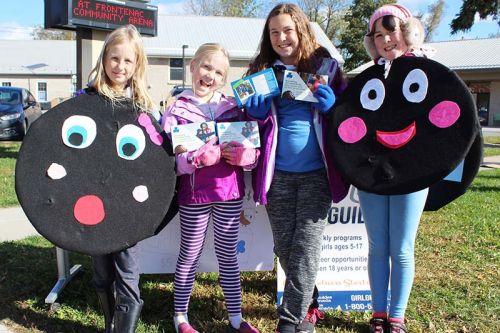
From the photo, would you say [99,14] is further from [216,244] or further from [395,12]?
[395,12]

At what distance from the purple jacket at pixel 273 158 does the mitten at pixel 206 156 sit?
0.26 m

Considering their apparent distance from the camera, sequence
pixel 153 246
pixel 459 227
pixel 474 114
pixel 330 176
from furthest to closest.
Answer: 1. pixel 459 227
2. pixel 153 246
3. pixel 330 176
4. pixel 474 114

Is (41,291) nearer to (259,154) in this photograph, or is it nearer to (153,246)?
(153,246)

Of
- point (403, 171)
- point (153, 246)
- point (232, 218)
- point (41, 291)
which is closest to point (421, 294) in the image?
point (403, 171)

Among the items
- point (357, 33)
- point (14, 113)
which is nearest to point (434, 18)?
point (357, 33)

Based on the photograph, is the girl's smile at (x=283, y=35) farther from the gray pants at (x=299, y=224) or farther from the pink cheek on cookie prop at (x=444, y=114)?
the pink cheek on cookie prop at (x=444, y=114)

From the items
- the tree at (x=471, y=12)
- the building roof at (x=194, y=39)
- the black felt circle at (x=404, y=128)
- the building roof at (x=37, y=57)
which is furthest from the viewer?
the building roof at (x=37, y=57)

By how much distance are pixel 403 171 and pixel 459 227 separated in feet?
11.4

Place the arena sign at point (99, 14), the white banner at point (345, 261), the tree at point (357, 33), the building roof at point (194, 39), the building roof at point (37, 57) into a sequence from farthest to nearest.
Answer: the building roof at point (37, 57)
the tree at point (357, 33)
the building roof at point (194, 39)
the arena sign at point (99, 14)
the white banner at point (345, 261)

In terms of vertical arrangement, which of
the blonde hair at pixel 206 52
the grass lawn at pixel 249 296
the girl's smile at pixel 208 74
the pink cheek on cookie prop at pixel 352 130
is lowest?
the grass lawn at pixel 249 296

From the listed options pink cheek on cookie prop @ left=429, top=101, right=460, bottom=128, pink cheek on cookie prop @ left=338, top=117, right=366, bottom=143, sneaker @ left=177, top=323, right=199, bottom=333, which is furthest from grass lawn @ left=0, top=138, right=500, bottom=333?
pink cheek on cookie prop @ left=429, top=101, right=460, bottom=128

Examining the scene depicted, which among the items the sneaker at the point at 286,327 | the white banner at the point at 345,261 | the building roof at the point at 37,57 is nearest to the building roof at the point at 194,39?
the building roof at the point at 37,57

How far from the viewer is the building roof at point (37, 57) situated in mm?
38594

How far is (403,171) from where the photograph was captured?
8.80ft
